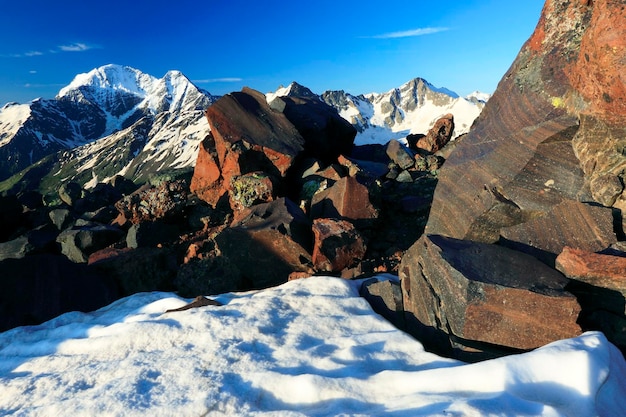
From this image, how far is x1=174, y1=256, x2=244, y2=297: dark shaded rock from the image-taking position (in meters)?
9.62

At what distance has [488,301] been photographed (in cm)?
588

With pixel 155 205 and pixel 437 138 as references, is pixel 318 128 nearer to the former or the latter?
pixel 155 205

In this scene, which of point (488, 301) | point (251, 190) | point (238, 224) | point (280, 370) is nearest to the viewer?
point (280, 370)

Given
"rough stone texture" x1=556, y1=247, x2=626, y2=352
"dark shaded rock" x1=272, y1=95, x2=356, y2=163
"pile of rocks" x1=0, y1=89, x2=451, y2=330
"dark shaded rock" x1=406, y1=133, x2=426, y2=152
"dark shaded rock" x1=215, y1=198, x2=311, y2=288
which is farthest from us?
"dark shaded rock" x1=406, y1=133, x2=426, y2=152

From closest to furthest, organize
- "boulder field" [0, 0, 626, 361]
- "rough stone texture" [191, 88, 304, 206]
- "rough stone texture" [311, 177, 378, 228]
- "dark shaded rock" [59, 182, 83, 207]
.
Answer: "boulder field" [0, 0, 626, 361] < "rough stone texture" [311, 177, 378, 228] < "rough stone texture" [191, 88, 304, 206] < "dark shaded rock" [59, 182, 83, 207]

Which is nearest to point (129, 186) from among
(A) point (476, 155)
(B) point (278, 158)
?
(B) point (278, 158)

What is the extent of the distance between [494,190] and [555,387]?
5652mm

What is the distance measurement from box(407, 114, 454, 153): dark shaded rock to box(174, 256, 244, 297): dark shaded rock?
765 inches

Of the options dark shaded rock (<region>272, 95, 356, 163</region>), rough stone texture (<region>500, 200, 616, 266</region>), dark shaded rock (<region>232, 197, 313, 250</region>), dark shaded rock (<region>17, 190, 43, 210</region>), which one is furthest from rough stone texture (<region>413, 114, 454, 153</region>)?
dark shaded rock (<region>17, 190, 43, 210</region>)

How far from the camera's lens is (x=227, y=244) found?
10.3m

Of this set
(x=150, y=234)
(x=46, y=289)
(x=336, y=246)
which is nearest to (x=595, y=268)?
(x=336, y=246)

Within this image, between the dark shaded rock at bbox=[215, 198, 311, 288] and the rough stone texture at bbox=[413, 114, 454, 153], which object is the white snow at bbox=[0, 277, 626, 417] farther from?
the rough stone texture at bbox=[413, 114, 454, 153]

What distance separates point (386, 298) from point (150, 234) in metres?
9.34

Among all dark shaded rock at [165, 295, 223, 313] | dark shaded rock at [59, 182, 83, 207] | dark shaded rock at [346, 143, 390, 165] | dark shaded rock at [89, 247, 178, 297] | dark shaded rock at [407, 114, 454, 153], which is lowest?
dark shaded rock at [165, 295, 223, 313]
